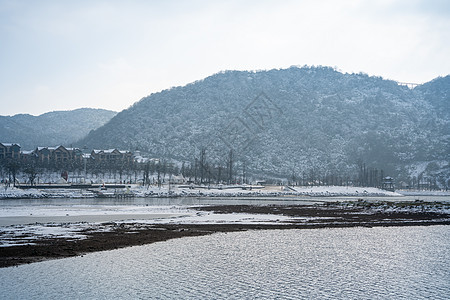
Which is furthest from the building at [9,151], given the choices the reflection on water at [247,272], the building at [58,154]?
the reflection on water at [247,272]

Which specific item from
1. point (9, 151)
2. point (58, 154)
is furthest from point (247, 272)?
point (9, 151)

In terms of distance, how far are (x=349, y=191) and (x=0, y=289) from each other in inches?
5489

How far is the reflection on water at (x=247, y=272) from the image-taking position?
58.7ft

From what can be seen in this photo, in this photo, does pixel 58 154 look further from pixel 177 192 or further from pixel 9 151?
pixel 177 192

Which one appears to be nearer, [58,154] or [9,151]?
[9,151]

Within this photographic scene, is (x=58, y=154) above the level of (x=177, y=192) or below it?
above

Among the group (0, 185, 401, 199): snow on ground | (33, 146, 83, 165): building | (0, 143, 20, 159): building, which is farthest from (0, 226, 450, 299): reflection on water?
Answer: (0, 143, 20, 159): building

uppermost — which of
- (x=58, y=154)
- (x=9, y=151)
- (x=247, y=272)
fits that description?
(x=9, y=151)

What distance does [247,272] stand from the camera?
21.5 meters

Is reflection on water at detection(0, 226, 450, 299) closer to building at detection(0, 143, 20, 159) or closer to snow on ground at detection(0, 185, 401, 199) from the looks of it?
snow on ground at detection(0, 185, 401, 199)

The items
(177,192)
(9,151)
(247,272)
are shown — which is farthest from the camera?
(9,151)

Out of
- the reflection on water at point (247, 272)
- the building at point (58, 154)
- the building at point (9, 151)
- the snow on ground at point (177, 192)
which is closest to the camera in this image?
the reflection on water at point (247, 272)

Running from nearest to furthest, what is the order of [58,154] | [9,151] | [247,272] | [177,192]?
[247,272]
[177,192]
[9,151]
[58,154]

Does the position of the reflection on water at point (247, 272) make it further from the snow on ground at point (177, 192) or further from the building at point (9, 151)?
the building at point (9, 151)
